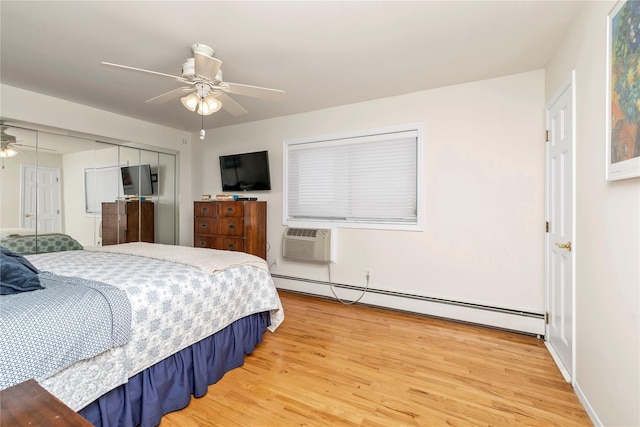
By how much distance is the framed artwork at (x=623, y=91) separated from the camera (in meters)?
1.24

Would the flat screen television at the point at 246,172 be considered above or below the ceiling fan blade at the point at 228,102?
below

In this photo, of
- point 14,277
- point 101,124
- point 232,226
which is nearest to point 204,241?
point 232,226

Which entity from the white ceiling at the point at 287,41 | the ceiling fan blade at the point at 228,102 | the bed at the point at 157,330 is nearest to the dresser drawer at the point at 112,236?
the bed at the point at 157,330

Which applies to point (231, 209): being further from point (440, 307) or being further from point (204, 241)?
point (440, 307)

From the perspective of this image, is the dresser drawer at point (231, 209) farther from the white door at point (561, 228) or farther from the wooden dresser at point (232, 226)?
the white door at point (561, 228)

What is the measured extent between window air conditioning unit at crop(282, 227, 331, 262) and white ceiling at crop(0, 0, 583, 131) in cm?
166

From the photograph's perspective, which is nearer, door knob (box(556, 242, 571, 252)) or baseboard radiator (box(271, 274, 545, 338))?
door knob (box(556, 242, 571, 252))

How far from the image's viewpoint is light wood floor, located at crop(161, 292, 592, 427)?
168cm

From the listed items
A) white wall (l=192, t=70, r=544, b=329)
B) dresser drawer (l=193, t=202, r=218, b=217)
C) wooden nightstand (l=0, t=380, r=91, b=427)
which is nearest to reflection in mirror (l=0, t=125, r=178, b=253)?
dresser drawer (l=193, t=202, r=218, b=217)

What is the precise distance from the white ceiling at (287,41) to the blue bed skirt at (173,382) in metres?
2.12

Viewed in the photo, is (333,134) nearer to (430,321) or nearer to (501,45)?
(501,45)

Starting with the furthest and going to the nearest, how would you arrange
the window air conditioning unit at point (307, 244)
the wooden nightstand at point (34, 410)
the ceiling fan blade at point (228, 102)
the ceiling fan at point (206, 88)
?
the window air conditioning unit at point (307, 244) < the ceiling fan blade at point (228, 102) < the ceiling fan at point (206, 88) < the wooden nightstand at point (34, 410)

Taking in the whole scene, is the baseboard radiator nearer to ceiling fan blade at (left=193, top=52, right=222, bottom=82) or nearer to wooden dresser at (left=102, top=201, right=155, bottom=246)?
wooden dresser at (left=102, top=201, right=155, bottom=246)

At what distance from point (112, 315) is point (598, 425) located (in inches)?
98.1
